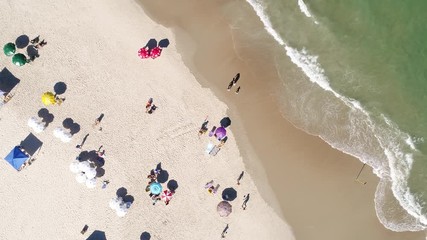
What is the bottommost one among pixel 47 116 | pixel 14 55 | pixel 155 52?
pixel 47 116

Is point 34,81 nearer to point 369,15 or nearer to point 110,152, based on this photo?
point 110,152

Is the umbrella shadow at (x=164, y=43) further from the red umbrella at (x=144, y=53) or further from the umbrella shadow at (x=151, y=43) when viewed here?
the red umbrella at (x=144, y=53)

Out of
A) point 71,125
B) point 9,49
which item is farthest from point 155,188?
point 9,49

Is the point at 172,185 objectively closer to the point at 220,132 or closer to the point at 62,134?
the point at 220,132

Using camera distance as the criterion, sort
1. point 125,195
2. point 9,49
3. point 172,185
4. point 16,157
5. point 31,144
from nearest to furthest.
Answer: point 16,157
point 9,49
point 172,185
point 125,195
point 31,144

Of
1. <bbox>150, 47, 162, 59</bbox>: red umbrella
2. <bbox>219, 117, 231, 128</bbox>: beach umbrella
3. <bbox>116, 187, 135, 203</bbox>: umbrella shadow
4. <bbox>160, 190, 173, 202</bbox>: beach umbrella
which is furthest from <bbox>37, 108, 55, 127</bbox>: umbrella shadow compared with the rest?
<bbox>219, 117, 231, 128</bbox>: beach umbrella

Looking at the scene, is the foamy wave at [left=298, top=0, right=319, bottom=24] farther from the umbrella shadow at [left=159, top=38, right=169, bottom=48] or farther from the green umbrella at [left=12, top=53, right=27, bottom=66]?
the green umbrella at [left=12, top=53, right=27, bottom=66]
